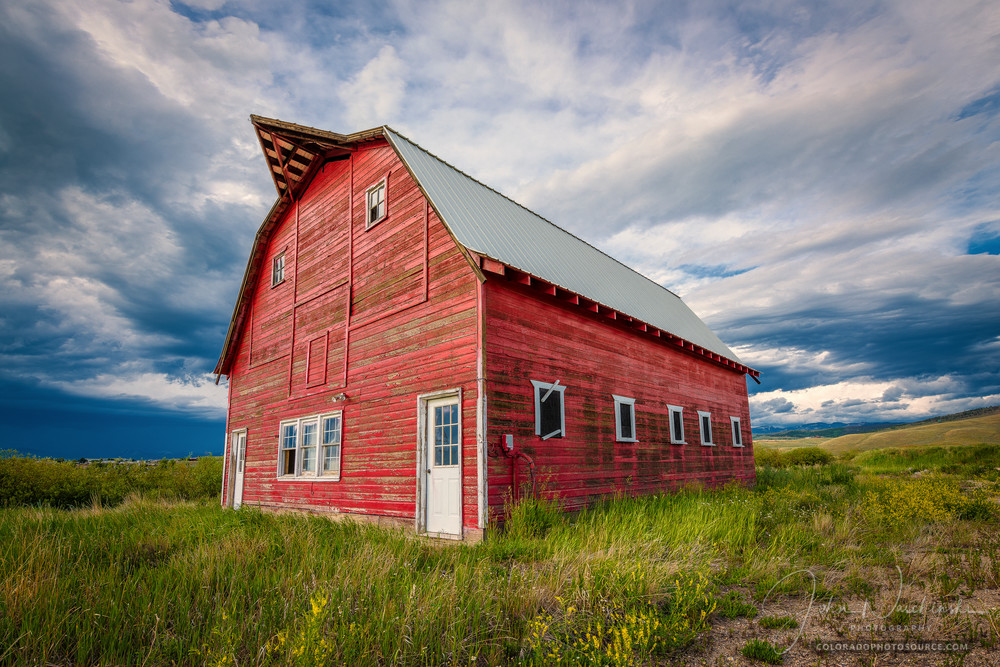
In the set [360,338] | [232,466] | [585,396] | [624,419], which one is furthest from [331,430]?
[624,419]

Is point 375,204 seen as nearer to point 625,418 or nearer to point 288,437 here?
point 288,437

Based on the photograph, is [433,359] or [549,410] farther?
[549,410]

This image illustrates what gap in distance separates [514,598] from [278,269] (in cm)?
1483

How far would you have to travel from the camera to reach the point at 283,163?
15695mm

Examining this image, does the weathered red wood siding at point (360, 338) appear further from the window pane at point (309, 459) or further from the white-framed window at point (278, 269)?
Result: the window pane at point (309, 459)

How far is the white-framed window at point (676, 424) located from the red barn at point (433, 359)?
74mm

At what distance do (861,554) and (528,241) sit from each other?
9228mm

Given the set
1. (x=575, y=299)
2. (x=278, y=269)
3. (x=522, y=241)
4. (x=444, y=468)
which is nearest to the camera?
(x=444, y=468)

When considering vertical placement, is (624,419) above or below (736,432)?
above

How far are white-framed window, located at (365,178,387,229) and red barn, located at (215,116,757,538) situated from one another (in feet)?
0.20

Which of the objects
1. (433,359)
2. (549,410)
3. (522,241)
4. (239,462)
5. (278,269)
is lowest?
(239,462)

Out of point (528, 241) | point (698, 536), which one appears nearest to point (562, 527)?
point (698, 536)

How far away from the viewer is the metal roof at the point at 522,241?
11.2 meters

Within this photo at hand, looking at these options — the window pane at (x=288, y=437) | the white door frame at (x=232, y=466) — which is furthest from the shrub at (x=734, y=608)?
the white door frame at (x=232, y=466)
